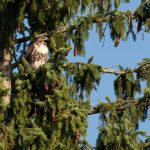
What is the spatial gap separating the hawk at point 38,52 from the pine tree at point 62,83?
129 mm

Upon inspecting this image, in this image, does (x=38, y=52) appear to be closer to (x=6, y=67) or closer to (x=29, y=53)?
(x=29, y=53)

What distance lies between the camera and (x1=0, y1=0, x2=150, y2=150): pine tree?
10.7 m

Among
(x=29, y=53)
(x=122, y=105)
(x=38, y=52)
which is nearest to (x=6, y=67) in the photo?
(x=29, y=53)

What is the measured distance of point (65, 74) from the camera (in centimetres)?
1201

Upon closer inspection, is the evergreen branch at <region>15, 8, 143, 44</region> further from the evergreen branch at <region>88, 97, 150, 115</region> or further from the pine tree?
the evergreen branch at <region>88, 97, 150, 115</region>

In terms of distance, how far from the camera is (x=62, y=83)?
11.3 meters

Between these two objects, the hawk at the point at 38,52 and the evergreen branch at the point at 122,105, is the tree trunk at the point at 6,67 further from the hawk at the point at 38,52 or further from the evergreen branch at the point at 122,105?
the evergreen branch at the point at 122,105

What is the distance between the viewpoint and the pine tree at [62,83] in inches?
422

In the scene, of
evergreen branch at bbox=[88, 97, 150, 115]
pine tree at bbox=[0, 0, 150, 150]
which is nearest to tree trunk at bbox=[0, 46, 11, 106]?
pine tree at bbox=[0, 0, 150, 150]

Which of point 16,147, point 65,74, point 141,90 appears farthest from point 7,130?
→ point 141,90

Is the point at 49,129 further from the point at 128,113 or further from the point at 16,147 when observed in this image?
the point at 128,113

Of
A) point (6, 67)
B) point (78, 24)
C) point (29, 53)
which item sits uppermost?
point (78, 24)

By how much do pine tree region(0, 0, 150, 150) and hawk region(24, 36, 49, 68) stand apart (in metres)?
0.13

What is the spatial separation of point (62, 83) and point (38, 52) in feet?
5.12
